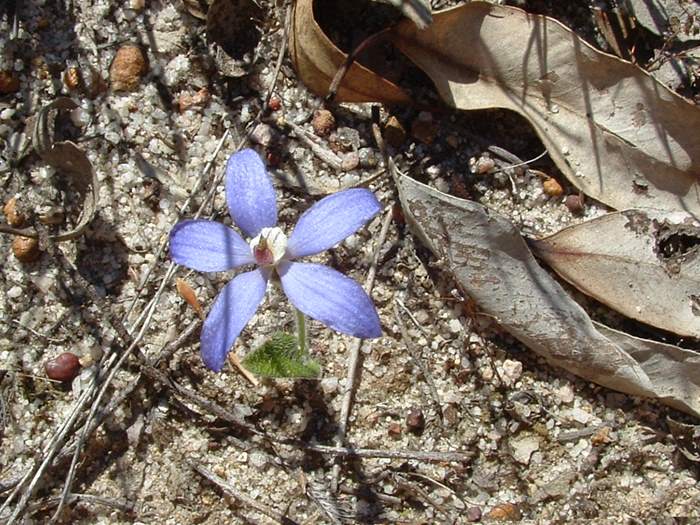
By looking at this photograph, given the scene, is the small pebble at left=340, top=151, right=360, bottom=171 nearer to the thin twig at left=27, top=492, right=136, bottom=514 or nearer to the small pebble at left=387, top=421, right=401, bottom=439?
the small pebble at left=387, top=421, right=401, bottom=439

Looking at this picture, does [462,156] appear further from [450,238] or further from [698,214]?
[698,214]

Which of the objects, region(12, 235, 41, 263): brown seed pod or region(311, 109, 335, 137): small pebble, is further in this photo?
region(311, 109, 335, 137): small pebble

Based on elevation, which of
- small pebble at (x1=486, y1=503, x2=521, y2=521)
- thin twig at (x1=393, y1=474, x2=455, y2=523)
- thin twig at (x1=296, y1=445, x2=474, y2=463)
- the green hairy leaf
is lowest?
small pebble at (x1=486, y1=503, x2=521, y2=521)

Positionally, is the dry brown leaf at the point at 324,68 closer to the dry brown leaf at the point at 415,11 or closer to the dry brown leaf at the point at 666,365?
the dry brown leaf at the point at 415,11

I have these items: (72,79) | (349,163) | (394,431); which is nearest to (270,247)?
(349,163)

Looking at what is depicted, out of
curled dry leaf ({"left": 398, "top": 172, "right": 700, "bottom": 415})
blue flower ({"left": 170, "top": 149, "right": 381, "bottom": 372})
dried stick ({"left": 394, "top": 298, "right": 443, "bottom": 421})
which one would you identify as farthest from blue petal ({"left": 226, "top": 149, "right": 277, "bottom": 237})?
dried stick ({"left": 394, "top": 298, "right": 443, "bottom": 421})

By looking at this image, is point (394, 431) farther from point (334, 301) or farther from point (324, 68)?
point (324, 68)
